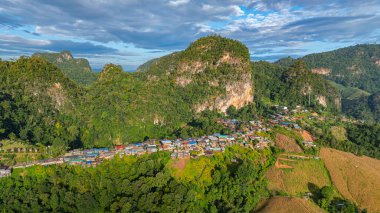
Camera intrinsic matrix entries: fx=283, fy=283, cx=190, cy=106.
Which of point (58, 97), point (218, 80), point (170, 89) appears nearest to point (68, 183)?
point (58, 97)

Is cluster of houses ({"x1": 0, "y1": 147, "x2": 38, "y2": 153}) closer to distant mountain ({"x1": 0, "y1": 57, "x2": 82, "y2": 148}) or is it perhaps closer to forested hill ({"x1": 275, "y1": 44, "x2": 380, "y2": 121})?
distant mountain ({"x1": 0, "y1": 57, "x2": 82, "y2": 148})

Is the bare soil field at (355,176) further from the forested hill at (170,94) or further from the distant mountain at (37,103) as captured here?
the distant mountain at (37,103)

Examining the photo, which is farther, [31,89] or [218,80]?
[218,80]

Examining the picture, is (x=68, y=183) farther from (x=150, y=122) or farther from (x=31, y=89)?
(x=31, y=89)

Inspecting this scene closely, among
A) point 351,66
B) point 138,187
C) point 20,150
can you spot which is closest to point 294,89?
point 138,187

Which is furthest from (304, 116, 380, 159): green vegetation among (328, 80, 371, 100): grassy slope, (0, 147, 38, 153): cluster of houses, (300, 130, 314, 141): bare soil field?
(328, 80, 371, 100): grassy slope

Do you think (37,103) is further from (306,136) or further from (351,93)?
(351,93)
